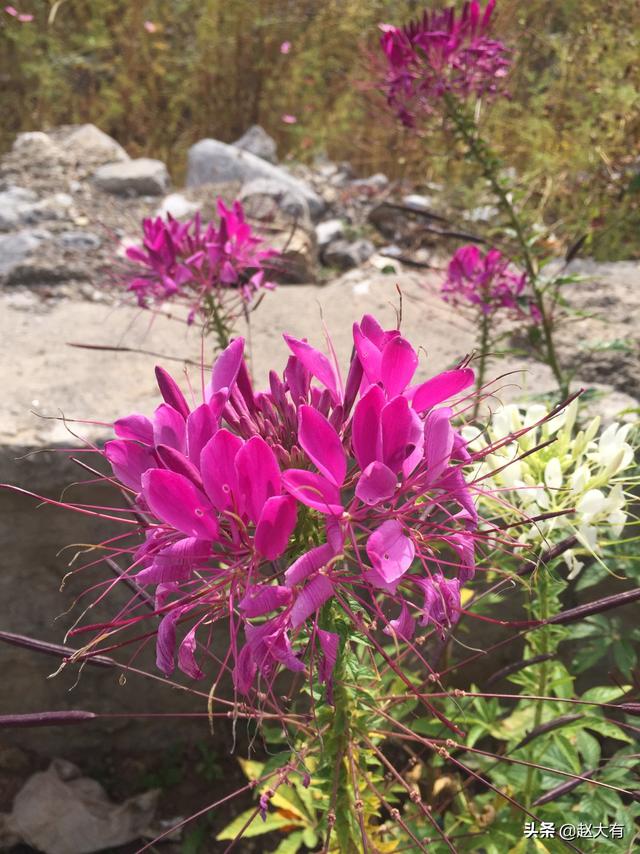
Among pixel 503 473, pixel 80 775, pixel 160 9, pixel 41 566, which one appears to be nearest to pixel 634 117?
pixel 503 473

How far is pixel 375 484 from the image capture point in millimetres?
759

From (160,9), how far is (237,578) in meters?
6.92

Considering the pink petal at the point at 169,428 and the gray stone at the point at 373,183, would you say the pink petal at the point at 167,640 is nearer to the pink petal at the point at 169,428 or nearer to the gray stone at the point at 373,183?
the pink petal at the point at 169,428

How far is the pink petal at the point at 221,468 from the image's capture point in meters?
0.74

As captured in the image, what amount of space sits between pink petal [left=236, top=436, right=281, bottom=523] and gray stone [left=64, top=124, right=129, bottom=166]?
361 centimetres

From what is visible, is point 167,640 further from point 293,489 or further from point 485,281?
point 485,281

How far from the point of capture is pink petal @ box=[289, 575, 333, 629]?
74 centimetres

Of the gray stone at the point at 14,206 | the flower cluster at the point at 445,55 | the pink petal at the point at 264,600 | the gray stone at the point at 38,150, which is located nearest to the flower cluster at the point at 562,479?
the pink petal at the point at 264,600

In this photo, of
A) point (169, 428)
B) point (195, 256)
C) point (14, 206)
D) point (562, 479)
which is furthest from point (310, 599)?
point (14, 206)

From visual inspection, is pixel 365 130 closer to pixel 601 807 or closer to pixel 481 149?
pixel 481 149

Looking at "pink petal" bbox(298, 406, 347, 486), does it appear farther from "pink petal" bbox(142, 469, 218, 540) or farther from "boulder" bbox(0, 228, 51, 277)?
"boulder" bbox(0, 228, 51, 277)

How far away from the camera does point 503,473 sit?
114 cm

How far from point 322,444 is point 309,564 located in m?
0.13

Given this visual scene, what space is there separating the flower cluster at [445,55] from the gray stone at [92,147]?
7.81ft
